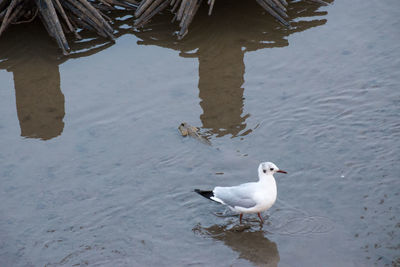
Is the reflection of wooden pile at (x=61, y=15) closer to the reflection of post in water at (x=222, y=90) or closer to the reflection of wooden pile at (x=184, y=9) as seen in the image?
the reflection of wooden pile at (x=184, y=9)

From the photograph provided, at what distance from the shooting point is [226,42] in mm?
10508

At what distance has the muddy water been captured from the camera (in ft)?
21.3

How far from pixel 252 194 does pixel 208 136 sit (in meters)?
1.99

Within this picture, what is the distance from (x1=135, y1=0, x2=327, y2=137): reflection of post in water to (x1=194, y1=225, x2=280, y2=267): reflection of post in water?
6.50 feet

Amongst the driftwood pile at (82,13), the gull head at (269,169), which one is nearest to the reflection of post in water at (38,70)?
the driftwood pile at (82,13)

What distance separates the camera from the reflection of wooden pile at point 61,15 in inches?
404

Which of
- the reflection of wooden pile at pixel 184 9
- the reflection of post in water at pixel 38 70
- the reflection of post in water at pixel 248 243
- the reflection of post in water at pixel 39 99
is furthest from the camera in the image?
the reflection of wooden pile at pixel 184 9

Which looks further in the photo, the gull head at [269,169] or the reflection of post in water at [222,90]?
the reflection of post in water at [222,90]

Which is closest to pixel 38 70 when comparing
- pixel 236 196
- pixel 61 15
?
pixel 61 15

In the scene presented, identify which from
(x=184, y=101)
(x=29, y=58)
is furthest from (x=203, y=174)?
(x=29, y=58)

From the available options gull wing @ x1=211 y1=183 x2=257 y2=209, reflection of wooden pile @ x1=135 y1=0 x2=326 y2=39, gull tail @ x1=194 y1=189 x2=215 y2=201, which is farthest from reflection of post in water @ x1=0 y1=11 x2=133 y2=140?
gull wing @ x1=211 y1=183 x2=257 y2=209

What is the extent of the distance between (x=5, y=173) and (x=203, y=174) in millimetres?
2957

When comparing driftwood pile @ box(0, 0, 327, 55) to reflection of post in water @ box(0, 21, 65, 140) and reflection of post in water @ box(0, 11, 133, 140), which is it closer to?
reflection of post in water @ box(0, 11, 133, 140)

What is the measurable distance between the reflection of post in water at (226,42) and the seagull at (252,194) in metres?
1.73
